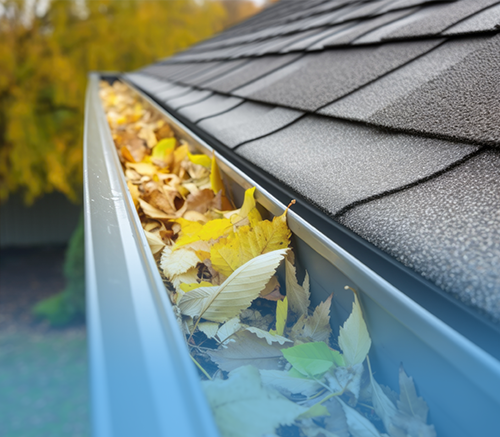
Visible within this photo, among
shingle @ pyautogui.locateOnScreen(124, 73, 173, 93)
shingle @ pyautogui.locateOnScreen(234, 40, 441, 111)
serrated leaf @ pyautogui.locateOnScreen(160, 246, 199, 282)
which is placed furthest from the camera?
shingle @ pyautogui.locateOnScreen(124, 73, 173, 93)

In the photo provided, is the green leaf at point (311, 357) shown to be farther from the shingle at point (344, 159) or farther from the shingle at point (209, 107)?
the shingle at point (209, 107)

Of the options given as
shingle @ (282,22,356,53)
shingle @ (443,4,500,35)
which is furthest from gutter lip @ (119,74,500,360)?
shingle @ (282,22,356,53)

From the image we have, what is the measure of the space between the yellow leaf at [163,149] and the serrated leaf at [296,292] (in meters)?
0.95

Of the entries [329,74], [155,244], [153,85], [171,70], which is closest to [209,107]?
[329,74]

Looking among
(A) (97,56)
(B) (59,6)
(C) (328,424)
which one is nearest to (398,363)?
(C) (328,424)

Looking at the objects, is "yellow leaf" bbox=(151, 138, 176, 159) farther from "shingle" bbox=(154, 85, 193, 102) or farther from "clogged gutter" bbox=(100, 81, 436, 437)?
"shingle" bbox=(154, 85, 193, 102)

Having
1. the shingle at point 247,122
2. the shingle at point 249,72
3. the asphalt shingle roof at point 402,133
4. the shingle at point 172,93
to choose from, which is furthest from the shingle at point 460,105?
the shingle at point 172,93

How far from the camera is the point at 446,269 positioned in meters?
0.48

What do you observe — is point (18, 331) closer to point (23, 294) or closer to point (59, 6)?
point (23, 294)

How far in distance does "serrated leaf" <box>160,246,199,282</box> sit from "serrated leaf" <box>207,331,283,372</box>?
0.20 metres

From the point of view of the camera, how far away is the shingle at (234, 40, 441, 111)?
117cm

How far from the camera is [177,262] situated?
0.81m

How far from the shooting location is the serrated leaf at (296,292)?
0.68 m

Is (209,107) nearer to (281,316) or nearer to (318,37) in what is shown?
(318,37)
